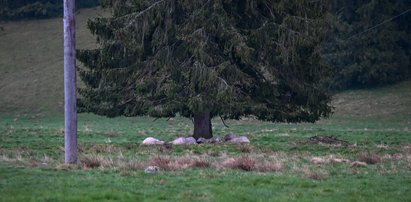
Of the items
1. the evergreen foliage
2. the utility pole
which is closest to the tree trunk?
the utility pole

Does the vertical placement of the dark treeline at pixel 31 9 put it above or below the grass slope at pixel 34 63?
above

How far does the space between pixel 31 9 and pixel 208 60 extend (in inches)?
2480

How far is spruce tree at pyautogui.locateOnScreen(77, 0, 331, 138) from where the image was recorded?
30.8 m

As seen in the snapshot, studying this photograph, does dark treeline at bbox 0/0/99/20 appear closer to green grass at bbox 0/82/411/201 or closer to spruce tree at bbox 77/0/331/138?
spruce tree at bbox 77/0/331/138

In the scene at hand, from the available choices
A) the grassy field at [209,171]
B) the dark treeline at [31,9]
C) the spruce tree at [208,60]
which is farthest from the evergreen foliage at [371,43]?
the spruce tree at [208,60]

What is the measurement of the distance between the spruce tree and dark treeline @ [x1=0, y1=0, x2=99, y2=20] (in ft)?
190

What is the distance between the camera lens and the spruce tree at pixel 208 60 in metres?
30.8

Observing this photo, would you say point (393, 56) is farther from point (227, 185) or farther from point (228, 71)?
point (227, 185)

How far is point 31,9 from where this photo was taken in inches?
3561

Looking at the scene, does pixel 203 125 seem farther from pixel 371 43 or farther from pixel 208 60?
pixel 371 43

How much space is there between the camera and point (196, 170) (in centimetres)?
1978

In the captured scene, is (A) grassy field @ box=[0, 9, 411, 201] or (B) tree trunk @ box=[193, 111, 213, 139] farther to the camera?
(B) tree trunk @ box=[193, 111, 213, 139]

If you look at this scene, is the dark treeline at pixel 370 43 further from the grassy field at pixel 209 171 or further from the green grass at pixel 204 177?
the green grass at pixel 204 177

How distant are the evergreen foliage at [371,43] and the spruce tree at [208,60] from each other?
37568mm
